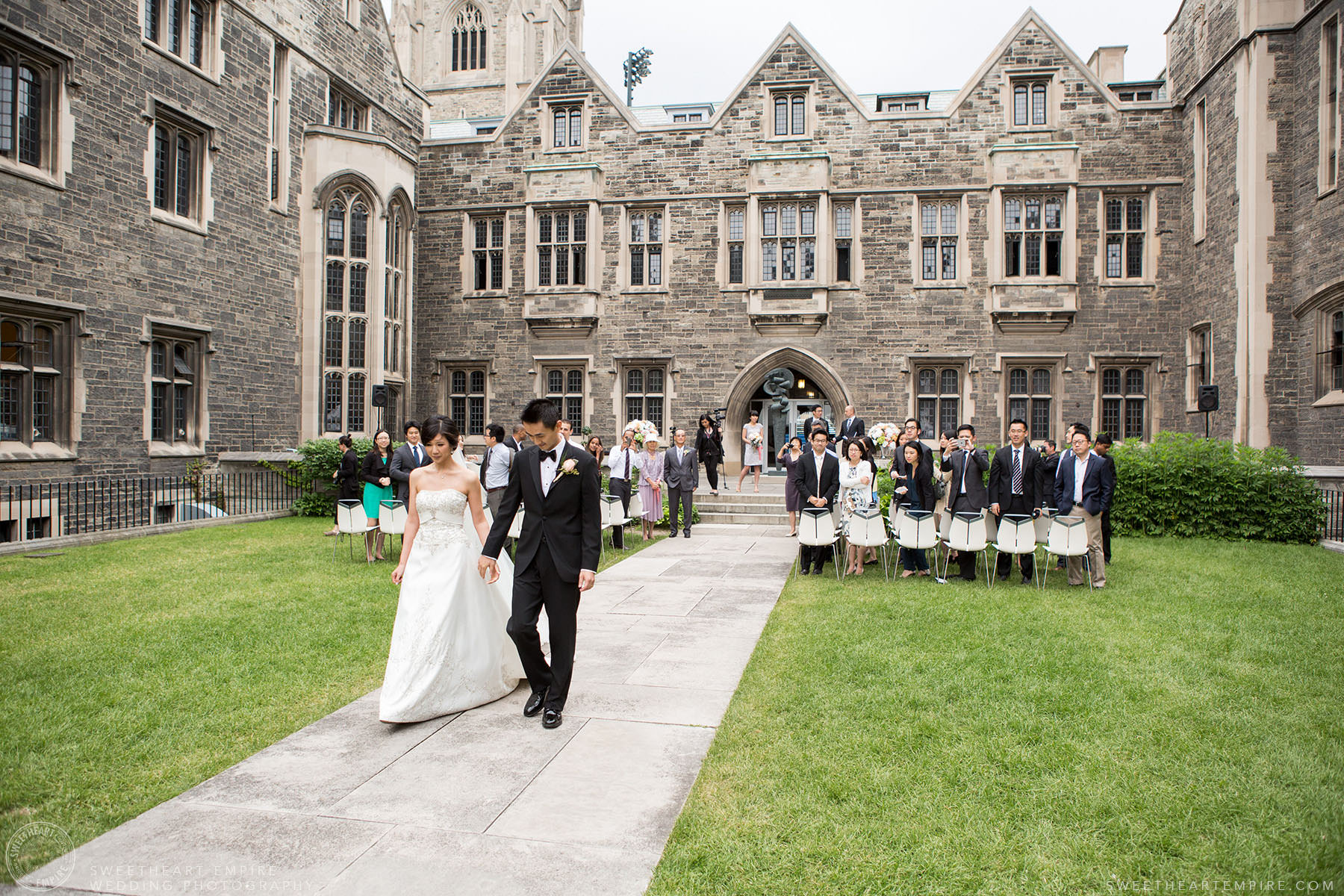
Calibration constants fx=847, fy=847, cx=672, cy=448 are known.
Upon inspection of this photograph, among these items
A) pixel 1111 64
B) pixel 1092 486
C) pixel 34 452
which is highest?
pixel 1111 64

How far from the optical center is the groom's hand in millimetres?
5512

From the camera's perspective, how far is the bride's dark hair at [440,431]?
19.3 feet

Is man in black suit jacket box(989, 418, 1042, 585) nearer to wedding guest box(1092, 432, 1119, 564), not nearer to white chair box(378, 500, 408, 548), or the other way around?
wedding guest box(1092, 432, 1119, 564)

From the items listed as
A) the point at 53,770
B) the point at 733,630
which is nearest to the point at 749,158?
the point at 733,630

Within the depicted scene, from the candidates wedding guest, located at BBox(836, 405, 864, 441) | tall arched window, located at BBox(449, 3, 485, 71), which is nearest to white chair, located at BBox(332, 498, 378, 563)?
wedding guest, located at BBox(836, 405, 864, 441)

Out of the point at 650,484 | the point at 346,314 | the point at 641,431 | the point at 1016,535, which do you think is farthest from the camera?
the point at 346,314

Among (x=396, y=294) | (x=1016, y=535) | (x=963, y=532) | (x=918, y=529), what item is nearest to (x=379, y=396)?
(x=396, y=294)

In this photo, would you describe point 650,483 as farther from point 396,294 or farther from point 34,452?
point 396,294

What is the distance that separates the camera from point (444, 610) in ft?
18.0

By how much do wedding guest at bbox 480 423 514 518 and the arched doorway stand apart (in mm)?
11786

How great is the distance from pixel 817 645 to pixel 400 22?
45855mm

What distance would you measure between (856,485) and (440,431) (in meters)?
6.83

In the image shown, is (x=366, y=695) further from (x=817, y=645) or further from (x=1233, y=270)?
(x=1233, y=270)

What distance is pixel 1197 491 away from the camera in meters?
14.5
